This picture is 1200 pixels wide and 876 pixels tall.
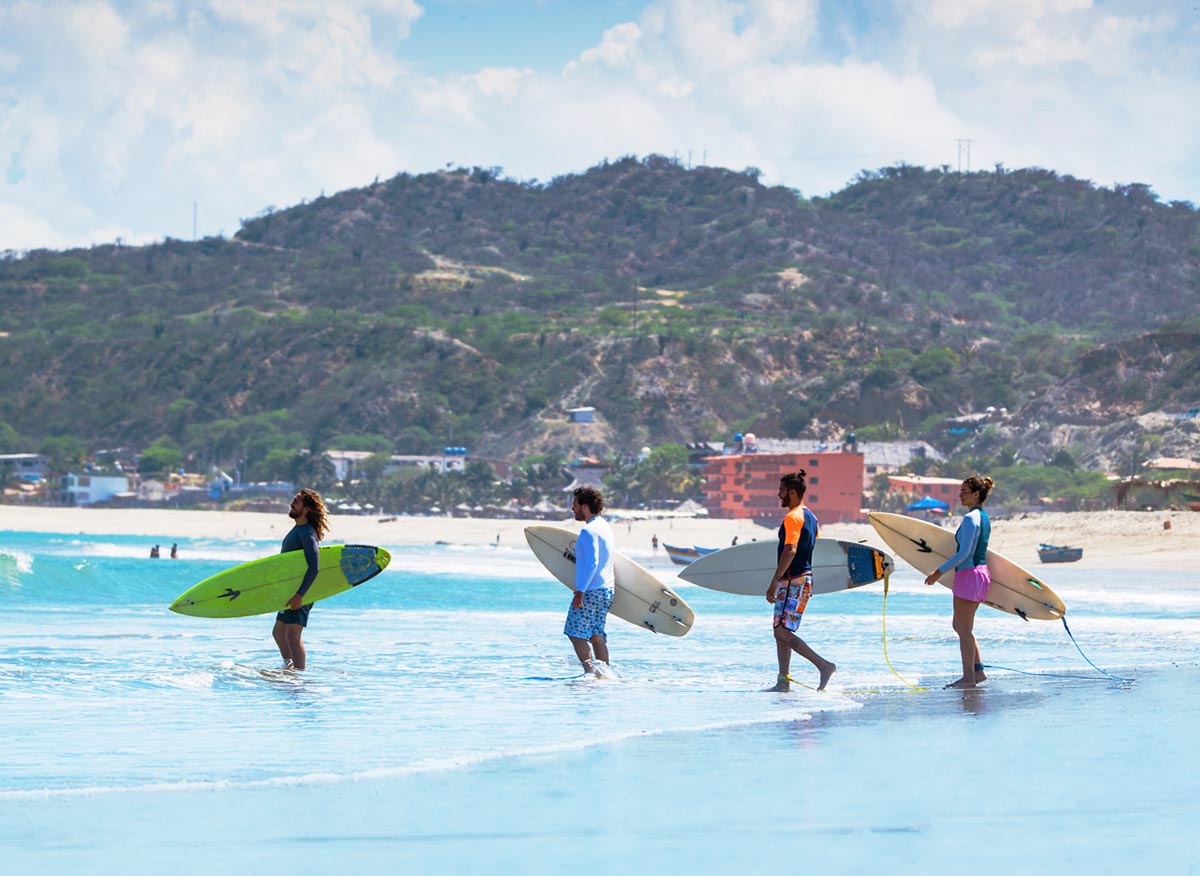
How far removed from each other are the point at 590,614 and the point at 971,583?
248cm

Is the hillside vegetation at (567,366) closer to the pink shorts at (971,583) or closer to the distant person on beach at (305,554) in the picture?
the pink shorts at (971,583)

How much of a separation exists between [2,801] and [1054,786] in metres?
4.35

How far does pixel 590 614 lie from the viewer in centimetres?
1025

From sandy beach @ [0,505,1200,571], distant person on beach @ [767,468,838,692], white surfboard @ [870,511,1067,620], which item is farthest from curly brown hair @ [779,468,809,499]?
sandy beach @ [0,505,1200,571]

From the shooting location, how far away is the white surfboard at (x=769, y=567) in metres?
11.1

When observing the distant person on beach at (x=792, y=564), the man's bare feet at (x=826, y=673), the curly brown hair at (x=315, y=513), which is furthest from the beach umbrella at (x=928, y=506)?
the distant person on beach at (x=792, y=564)

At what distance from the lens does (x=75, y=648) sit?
44.8 feet

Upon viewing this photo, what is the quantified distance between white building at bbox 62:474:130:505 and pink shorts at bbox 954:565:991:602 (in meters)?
113

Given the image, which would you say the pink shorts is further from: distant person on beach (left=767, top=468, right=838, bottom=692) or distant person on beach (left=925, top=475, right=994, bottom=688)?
distant person on beach (left=767, top=468, right=838, bottom=692)

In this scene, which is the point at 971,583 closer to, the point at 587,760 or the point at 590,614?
the point at 590,614

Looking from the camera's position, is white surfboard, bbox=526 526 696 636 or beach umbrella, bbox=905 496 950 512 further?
beach umbrella, bbox=905 496 950 512

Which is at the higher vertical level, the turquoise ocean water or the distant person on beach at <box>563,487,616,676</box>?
the distant person on beach at <box>563,487,616,676</box>

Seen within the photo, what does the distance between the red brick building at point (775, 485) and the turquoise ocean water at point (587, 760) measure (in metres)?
67.3

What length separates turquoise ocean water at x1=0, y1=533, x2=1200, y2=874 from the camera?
5461mm
